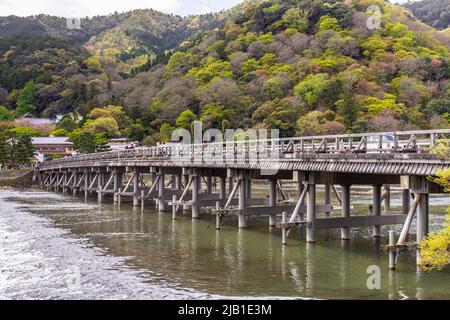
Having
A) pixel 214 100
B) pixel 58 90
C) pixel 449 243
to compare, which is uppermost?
pixel 58 90

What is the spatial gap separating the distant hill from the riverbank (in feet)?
411

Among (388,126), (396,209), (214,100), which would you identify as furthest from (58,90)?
(396,209)

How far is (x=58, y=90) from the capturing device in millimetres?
117812

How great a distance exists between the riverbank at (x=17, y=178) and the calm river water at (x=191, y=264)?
4248 cm

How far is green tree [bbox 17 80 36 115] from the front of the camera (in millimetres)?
114750

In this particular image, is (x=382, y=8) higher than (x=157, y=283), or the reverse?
(x=382, y=8)

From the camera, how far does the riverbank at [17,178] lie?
69.5 metres

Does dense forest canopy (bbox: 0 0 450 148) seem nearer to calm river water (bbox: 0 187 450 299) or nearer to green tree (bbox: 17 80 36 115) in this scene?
green tree (bbox: 17 80 36 115)

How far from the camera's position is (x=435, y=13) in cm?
16400

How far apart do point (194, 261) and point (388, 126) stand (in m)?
47.0

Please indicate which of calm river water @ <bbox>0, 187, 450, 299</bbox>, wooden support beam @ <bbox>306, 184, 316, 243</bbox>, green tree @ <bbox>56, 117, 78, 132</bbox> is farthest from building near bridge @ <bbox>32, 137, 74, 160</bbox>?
wooden support beam @ <bbox>306, 184, 316, 243</bbox>

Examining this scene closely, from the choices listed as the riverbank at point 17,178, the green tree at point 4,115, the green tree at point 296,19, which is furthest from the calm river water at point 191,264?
the green tree at point 4,115

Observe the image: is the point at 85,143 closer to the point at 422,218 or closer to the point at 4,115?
the point at 4,115
